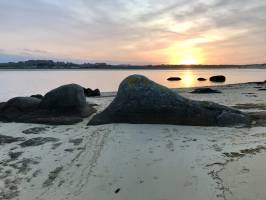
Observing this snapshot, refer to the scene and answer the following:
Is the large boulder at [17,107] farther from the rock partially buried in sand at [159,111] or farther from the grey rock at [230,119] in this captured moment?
the grey rock at [230,119]

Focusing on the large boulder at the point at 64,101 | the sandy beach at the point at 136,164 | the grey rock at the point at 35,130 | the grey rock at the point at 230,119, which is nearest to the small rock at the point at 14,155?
the sandy beach at the point at 136,164

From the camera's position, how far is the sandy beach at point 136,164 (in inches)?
232

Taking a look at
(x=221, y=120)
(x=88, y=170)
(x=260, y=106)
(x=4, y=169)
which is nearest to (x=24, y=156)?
(x=4, y=169)

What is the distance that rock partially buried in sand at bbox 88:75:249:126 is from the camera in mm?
10656

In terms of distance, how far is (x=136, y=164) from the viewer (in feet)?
23.1

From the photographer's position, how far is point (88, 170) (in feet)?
22.5

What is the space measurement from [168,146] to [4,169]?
3.25 metres

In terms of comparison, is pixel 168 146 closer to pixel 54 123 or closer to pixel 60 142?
pixel 60 142

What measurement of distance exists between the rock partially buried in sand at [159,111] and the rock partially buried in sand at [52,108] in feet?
4.86

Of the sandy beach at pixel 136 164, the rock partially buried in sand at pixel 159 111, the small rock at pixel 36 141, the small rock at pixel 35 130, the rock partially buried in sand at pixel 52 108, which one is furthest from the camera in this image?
the rock partially buried in sand at pixel 52 108

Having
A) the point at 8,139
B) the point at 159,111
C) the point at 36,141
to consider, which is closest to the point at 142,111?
the point at 159,111

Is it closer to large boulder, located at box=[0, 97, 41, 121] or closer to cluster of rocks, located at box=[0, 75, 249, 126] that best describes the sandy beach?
cluster of rocks, located at box=[0, 75, 249, 126]

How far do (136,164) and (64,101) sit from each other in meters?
6.13

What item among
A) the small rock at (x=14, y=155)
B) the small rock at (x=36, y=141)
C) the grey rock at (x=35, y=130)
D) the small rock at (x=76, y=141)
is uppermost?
the small rock at (x=76, y=141)
